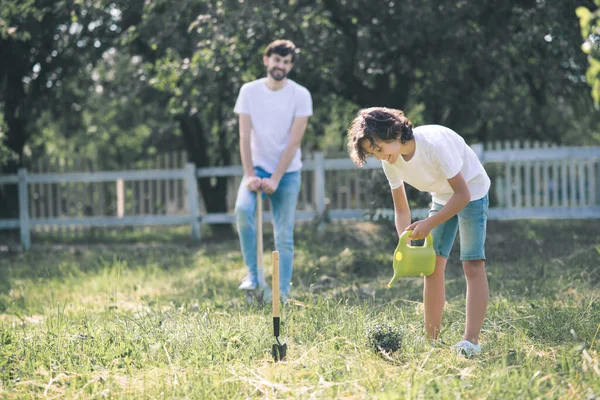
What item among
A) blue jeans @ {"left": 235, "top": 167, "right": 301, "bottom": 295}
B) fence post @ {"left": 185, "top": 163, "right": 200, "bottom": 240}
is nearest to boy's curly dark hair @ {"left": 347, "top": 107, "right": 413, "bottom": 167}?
blue jeans @ {"left": 235, "top": 167, "right": 301, "bottom": 295}

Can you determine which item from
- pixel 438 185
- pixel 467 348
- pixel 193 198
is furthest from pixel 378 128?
pixel 193 198

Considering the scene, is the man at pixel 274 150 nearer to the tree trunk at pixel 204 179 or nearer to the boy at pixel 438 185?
the boy at pixel 438 185

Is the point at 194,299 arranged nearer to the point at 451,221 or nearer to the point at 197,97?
the point at 451,221

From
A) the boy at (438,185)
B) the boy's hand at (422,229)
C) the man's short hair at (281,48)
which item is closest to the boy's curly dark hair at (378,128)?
the boy at (438,185)

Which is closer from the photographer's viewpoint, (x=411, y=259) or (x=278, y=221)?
(x=411, y=259)

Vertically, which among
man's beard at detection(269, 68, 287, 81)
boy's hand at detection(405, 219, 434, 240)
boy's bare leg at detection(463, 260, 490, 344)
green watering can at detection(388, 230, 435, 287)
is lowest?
boy's bare leg at detection(463, 260, 490, 344)

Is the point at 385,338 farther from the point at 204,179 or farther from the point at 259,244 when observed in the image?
the point at 204,179

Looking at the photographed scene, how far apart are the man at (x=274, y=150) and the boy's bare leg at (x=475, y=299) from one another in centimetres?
172

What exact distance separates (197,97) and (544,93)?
525 centimetres

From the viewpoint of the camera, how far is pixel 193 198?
35.8 feet

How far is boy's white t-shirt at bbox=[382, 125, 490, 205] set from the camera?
11.2ft

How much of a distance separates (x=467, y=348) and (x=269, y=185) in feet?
6.83

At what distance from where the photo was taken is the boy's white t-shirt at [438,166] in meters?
3.42

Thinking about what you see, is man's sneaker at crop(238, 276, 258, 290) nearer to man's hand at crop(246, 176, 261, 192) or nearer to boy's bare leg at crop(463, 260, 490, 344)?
man's hand at crop(246, 176, 261, 192)
